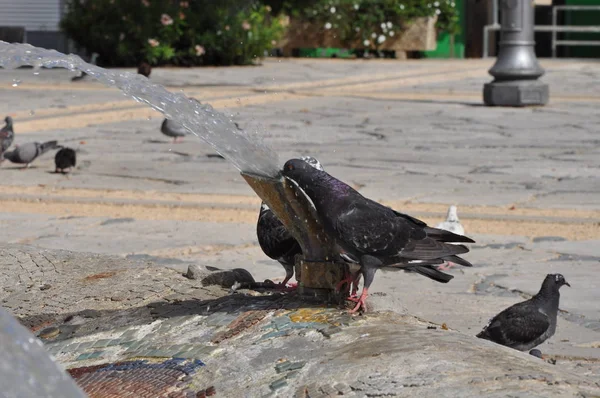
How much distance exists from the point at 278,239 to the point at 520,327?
859mm

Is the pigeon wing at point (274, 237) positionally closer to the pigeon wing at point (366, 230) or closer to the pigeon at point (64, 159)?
the pigeon wing at point (366, 230)

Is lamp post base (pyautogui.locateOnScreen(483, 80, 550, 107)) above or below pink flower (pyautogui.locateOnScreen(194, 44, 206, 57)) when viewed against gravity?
below

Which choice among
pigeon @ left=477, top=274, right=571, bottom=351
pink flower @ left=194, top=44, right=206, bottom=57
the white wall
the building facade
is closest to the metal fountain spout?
pigeon @ left=477, top=274, right=571, bottom=351

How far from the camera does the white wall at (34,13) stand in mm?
21359

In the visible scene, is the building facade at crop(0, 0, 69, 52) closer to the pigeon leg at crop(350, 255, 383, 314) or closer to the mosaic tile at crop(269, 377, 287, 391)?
the pigeon leg at crop(350, 255, 383, 314)

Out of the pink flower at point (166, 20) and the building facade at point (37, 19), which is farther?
the building facade at point (37, 19)

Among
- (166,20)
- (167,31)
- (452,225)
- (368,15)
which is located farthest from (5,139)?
(368,15)

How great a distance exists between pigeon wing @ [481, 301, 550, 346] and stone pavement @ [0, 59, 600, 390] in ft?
0.33

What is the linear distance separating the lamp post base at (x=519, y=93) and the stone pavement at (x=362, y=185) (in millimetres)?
294

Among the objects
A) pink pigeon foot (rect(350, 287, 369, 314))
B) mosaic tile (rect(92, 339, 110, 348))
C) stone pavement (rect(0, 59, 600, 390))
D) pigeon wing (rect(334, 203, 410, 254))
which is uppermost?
pigeon wing (rect(334, 203, 410, 254))

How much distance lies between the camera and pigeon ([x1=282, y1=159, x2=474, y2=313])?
3.46 meters

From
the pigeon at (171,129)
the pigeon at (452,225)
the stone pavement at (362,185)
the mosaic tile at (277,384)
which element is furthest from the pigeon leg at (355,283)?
the pigeon at (171,129)

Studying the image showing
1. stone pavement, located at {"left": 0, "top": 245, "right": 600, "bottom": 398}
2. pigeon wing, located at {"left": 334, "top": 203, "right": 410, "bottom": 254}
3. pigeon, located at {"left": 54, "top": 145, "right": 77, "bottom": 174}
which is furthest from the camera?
pigeon, located at {"left": 54, "top": 145, "right": 77, "bottom": 174}

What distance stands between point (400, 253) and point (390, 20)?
743 inches
